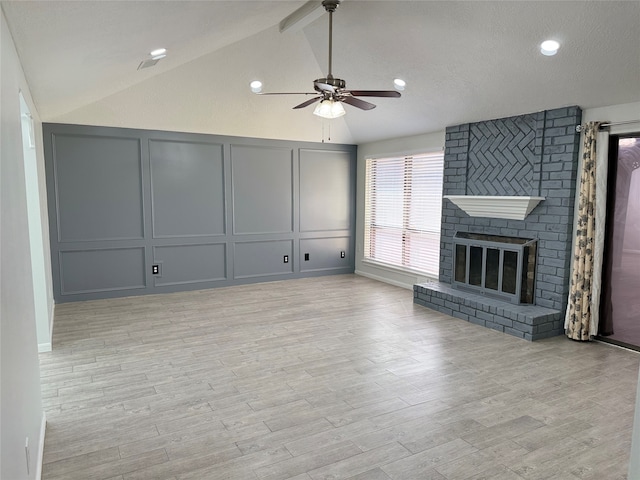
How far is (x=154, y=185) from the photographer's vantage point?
20.3ft

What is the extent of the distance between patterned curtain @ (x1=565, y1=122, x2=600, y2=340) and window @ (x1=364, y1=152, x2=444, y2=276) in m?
2.06

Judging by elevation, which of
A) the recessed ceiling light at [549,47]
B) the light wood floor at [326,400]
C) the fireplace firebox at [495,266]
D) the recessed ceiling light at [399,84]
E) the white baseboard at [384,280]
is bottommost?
the light wood floor at [326,400]

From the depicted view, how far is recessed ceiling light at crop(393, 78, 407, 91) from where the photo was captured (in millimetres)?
5113

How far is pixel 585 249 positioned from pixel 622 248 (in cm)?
32

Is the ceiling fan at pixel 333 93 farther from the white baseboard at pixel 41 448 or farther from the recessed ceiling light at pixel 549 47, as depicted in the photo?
the white baseboard at pixel 41 448

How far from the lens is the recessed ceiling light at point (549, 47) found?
3596 millimetres

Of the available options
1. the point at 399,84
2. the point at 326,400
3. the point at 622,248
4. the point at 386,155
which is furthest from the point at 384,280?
the point at 326,400

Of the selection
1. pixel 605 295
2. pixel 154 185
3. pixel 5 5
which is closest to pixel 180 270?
pixel 154 185

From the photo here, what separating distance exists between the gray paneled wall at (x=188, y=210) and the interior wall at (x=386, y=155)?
0.59ft

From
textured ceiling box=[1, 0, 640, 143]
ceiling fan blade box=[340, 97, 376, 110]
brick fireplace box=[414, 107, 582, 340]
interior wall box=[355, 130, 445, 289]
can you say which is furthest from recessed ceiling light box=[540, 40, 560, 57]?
interior wall box=[355, 130, 445, 289]

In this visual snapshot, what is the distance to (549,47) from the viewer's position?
3.64 metres

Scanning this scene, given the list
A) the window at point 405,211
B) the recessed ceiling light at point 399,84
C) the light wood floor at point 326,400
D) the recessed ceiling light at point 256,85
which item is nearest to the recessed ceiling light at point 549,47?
the recessed ceiling light at point 399,84

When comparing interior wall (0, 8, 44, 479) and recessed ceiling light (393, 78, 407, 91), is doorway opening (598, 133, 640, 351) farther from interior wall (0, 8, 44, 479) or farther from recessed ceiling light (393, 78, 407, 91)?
interior wall (0, 8, 44, 479)

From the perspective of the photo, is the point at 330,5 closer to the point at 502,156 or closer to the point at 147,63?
the point at 147,63
